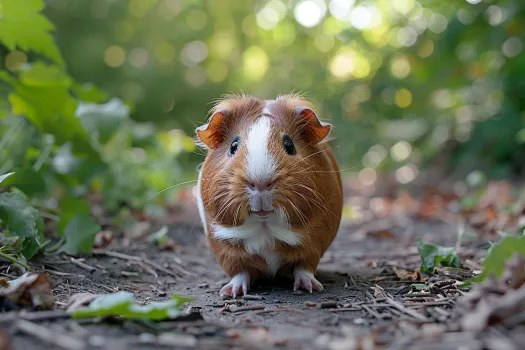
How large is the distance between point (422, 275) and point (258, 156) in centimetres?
132

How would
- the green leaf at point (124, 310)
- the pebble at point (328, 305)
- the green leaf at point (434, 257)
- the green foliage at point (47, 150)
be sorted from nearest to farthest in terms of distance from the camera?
the green leaf at point (124, 310)
the pebble at point (328, 305)
the green foliage at point (47, 150)
the green leaf at point (434, 257)

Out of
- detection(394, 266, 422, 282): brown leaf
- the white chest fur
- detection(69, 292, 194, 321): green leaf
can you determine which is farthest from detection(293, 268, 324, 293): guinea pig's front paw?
detection(69, 292, 194, 321): green leaf

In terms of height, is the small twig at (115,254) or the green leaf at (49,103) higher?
the green leaf at (49,103)

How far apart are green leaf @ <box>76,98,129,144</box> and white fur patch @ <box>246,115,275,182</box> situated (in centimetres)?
207

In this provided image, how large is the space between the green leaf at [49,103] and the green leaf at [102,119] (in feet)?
0.68

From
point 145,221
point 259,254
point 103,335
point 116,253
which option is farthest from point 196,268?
point 103,335

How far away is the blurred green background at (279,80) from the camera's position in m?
4.81

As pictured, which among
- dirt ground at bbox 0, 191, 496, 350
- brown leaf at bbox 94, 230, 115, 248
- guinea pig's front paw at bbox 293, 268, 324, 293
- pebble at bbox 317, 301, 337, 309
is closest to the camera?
dirt ground at bbox 0, 191, 496, 350

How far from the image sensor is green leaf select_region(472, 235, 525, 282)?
2.29 meters

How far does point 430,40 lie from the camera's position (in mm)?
7656

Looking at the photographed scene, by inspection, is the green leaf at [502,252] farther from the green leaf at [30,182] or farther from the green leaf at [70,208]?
the green leaf at [30,182]

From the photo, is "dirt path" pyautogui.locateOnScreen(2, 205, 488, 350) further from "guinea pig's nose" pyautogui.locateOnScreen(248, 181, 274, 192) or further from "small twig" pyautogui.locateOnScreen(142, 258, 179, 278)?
"guinea pig's nose" pyautogui.locateOnScreen(248, 181, 274, 192)

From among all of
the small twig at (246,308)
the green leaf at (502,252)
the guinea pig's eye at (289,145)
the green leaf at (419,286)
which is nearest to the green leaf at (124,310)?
the small twig at (246,308)

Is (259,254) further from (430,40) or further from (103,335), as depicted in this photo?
(430,40)
